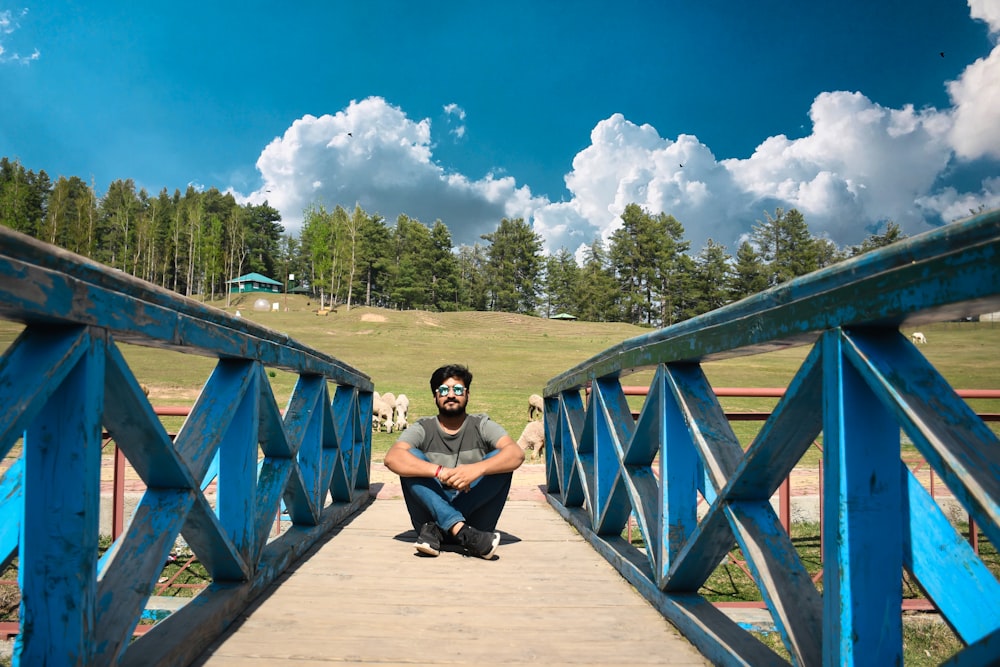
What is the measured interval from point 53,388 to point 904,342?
5.59 feet

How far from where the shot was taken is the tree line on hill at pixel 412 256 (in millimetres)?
61000

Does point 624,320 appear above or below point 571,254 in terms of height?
below

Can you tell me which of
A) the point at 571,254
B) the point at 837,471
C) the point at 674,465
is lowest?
the point at 674,465

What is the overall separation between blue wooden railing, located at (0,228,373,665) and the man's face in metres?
1.49

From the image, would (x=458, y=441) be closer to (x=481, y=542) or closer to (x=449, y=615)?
(x=481, y=542)

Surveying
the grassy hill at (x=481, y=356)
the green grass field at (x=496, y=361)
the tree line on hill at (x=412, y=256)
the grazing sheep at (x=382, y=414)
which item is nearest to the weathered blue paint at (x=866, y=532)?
the green grass field at (x=496, y=361)

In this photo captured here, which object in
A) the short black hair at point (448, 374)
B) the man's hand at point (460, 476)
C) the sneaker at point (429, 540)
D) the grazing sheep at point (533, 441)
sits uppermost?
the short black hair at point (448, 374)

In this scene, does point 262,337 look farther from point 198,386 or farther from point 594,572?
point 198,386

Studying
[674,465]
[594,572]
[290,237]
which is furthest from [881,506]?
[290,237]

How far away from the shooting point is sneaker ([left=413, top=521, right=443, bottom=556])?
11.5ft

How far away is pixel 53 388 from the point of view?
133 centimetres

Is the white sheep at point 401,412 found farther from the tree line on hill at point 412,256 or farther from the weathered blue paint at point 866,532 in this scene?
the tree line on hill at point 412,256

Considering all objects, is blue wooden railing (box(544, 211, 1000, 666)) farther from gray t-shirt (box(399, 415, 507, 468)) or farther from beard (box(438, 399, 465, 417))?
beard (box(438, 399, 465, 417))

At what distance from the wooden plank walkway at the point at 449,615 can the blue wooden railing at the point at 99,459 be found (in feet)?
0.67
